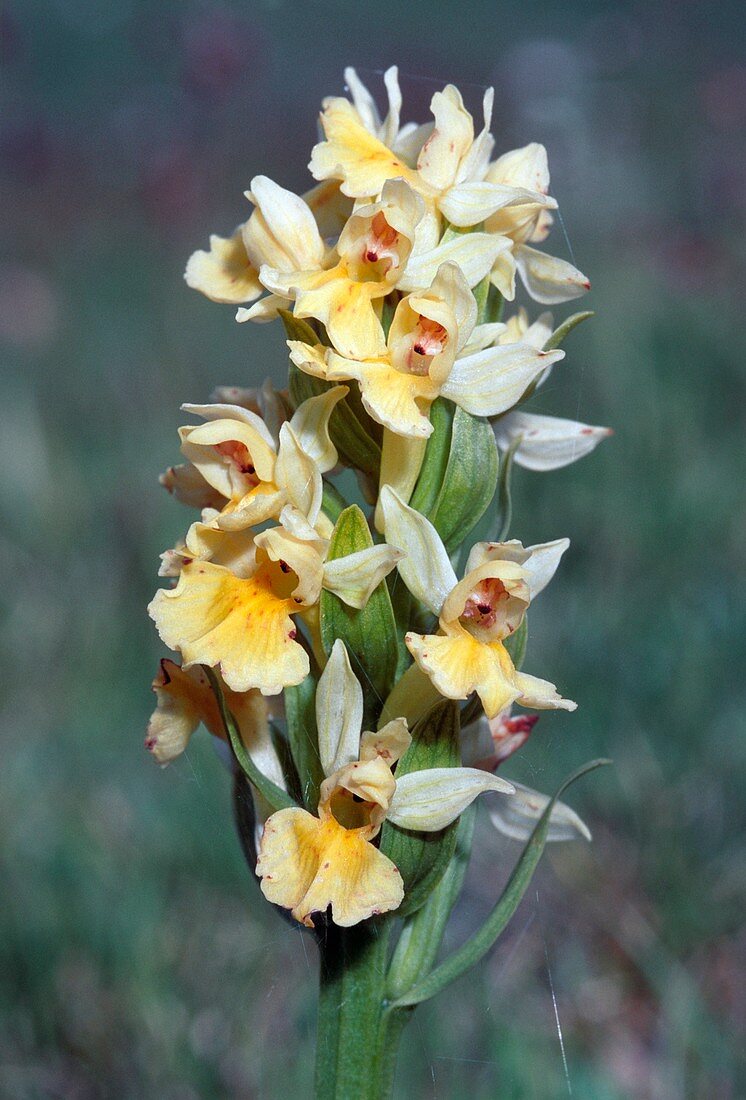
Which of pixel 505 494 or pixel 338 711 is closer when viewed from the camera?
pixel 338 711

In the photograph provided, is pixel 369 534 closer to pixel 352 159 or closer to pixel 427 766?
pixel 427 766

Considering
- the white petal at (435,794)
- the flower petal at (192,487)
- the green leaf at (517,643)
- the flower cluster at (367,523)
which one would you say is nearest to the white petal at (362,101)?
the flower cluster at (367,523)

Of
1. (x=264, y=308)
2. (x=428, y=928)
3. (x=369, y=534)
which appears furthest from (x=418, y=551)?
(x=428, y=928)


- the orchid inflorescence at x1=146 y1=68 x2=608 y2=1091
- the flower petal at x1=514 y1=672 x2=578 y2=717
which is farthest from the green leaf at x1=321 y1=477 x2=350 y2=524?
the flower petal at x1=514 y1=672 x2=578 y2=717

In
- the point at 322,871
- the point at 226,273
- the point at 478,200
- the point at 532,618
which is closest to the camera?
the point at 322,871

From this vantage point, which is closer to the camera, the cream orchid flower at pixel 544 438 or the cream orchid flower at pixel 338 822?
the cream orchid flower at pixel 338 822

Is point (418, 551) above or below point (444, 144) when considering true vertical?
below

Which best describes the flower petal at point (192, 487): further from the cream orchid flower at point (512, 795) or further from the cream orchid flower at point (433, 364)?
the cream orchid flower at point (512, 795)
